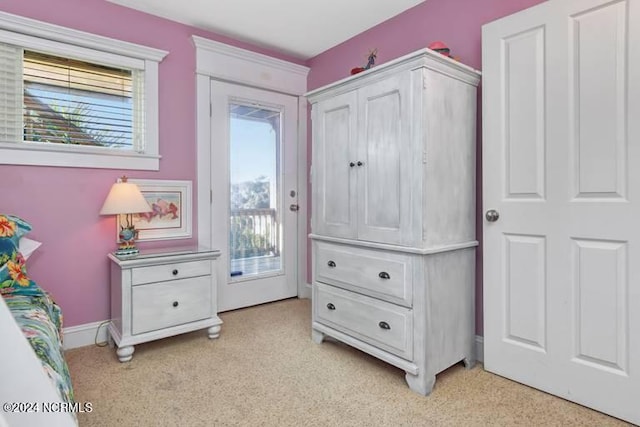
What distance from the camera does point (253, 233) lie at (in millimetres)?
3330

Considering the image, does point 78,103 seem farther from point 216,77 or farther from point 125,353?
point 125,353

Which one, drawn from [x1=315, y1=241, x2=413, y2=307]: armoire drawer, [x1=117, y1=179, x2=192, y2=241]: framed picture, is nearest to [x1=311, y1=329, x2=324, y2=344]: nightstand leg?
[x1=315, y1=241, x2=413, y2=307]: armoire drawer

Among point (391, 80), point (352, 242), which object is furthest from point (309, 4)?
point (352, 242)

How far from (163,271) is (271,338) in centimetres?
87

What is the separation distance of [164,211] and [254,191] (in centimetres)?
82

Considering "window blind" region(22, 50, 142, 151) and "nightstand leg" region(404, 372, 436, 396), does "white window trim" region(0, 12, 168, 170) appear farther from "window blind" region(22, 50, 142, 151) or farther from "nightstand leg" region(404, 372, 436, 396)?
"nightstand leg" region(404, 372, 436, 396)

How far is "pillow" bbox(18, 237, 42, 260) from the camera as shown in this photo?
80.0 inches

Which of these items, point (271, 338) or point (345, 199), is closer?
Result: point (345, 199)

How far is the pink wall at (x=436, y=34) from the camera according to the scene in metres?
2.19

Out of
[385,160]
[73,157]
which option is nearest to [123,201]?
[73,157]

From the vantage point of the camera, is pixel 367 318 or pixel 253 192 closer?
pixel 367 318

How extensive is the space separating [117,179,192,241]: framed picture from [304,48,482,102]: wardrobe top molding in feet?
4.77

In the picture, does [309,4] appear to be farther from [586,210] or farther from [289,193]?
[586,210]

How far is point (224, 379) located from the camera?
6.51ft
